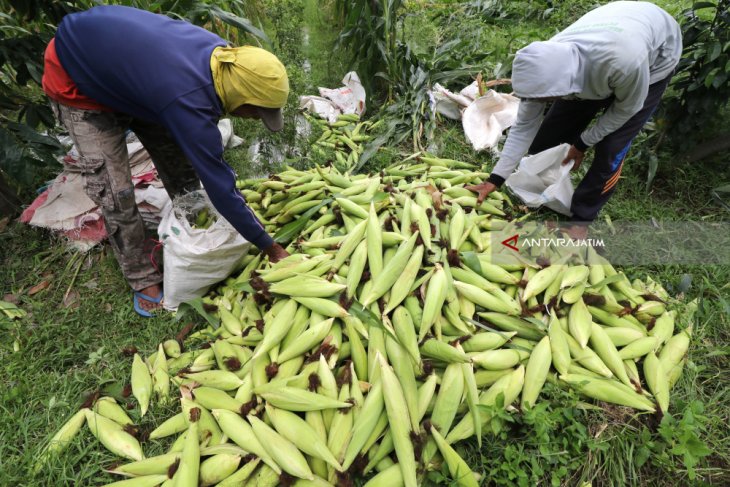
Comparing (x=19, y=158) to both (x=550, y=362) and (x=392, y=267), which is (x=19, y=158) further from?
(x=550, y=362)

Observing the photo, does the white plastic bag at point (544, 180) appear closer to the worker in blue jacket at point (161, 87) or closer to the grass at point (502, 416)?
the grass at point (502, 416)

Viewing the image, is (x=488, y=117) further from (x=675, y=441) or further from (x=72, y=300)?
(x=72, y=300)

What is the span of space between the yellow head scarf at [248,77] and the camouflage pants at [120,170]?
0.77 m

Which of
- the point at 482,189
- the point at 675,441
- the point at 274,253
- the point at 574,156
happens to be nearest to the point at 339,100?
the point at 482,189

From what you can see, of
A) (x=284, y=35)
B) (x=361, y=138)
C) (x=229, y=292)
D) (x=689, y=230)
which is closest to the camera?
(x=229, y=292)

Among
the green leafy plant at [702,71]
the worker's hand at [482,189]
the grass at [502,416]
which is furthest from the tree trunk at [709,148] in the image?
the worker's hand at [482,189]

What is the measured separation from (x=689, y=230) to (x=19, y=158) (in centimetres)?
442

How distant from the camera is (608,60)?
6.51ft

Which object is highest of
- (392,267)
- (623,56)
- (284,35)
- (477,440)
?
(623,56)

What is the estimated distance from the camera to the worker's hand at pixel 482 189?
259 centimetres

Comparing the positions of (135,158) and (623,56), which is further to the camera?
(135,158)

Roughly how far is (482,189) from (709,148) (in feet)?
6.97

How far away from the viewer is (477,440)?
1586mm

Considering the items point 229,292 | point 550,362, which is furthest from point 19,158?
point 550,362
